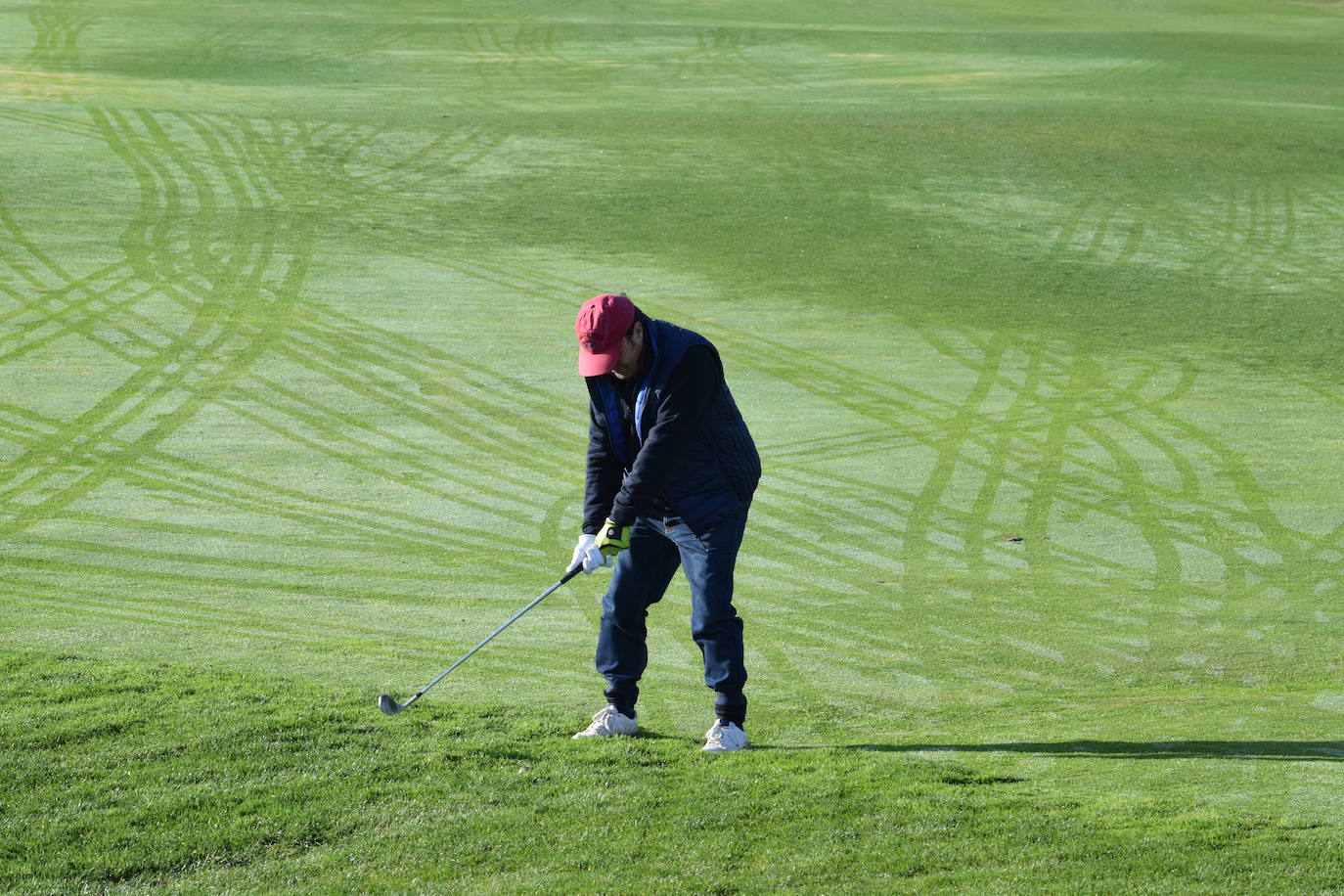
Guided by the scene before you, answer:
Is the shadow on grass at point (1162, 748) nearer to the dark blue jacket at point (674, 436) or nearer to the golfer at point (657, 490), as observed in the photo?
the golfer at point (657, 490)

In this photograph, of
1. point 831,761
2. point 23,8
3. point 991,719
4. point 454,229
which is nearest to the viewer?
point 831,761

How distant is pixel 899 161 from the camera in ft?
73.6

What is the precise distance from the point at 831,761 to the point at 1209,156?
19.6 m

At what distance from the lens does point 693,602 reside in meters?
6.58

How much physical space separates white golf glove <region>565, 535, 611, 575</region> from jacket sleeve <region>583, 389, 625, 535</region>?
90 millimetres

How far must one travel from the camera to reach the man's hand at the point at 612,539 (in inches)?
249

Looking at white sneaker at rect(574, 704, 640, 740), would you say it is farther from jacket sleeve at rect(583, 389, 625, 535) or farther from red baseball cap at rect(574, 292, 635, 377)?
red baseball cap at rect(574, 292, 635, 377)

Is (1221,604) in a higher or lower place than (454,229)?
lower

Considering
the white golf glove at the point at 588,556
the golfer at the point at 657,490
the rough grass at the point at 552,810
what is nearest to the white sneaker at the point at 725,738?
the golfer at the point at 657,490

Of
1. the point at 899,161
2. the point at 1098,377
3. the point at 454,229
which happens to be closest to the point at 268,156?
the point at 454,229

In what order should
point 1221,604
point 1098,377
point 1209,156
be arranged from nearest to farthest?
point 1221,604
point 1098,377
point 1209,156

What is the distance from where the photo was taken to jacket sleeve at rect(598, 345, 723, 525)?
6.11 meters

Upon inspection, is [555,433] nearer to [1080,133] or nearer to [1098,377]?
[1098,377]

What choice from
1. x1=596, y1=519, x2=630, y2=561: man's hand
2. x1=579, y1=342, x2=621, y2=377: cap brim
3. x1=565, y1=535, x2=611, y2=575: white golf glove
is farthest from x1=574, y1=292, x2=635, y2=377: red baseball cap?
x1=565, y1=535, x2=611, y2=575: white golf glove
